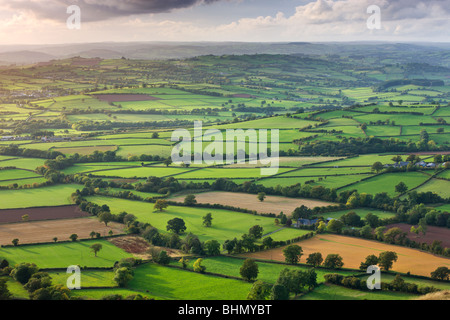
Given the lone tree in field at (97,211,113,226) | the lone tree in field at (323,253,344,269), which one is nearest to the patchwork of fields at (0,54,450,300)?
the lone tree in field at (97,211,113,226)

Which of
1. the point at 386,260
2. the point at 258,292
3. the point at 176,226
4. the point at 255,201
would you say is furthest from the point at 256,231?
the point at 258,292

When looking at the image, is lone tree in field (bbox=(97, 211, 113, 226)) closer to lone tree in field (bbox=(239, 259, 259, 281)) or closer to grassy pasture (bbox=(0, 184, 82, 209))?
grassy pasture (bbox=(0, 184, 82, 209))

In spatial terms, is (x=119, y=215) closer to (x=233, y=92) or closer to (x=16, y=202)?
(x=16, y=202)

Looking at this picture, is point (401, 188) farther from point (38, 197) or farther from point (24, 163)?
point (24, 163)
